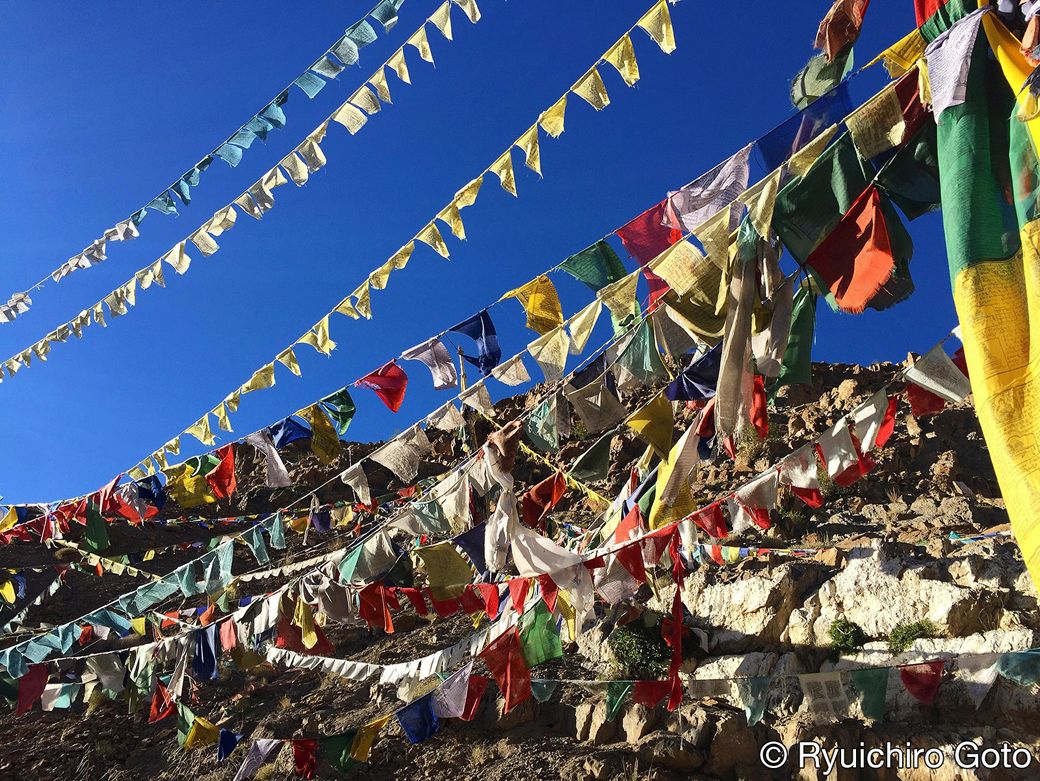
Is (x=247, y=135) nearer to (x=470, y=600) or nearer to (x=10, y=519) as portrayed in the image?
(x=470, y=600)

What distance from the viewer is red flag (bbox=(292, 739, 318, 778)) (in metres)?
10.2

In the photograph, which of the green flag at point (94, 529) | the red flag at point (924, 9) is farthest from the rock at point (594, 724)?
the red flag at point (924, 9)

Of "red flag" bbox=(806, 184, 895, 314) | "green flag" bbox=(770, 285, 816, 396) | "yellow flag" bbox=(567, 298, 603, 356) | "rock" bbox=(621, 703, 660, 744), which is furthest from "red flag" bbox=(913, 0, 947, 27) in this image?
"rock" bbox=(621, 703, 660, 744)

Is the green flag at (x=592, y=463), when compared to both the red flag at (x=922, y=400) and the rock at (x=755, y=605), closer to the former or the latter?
the red flag at (x=922, y=400)

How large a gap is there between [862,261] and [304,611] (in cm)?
799

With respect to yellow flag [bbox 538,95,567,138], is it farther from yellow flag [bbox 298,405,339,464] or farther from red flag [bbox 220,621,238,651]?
red flag [bbox 220,621,238,651]

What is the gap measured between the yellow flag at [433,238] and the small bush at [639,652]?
7.27 metres

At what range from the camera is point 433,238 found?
31.5 ft

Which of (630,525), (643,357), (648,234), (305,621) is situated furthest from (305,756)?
(648,234)

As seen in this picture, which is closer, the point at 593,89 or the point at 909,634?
the point at 593,89

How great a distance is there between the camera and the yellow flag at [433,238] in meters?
9.55

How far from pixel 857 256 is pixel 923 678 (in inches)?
208

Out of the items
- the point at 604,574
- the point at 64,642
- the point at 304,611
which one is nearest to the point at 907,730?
the point at 604,574

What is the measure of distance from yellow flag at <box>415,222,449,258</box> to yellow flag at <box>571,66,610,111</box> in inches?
91.7
